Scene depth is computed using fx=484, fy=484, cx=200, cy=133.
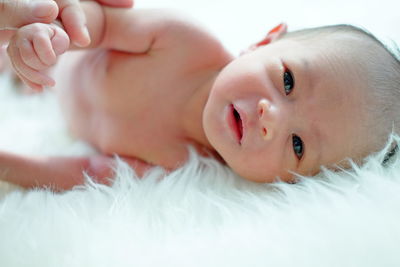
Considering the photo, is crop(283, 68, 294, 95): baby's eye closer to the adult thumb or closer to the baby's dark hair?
the baby's dark hair

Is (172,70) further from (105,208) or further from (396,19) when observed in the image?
(396,19)

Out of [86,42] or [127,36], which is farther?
[127,36]

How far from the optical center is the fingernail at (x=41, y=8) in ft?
2.89

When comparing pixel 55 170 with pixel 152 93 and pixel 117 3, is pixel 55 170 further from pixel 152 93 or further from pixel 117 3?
pixel 117 3

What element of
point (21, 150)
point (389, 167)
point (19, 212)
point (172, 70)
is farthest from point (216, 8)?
point (19, 212)

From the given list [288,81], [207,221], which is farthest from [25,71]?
[288,81]

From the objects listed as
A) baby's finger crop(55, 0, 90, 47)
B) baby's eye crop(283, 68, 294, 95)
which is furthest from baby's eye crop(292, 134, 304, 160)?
baby's finger crop(55, 0, 90, 47)

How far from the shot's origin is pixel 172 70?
1275mm

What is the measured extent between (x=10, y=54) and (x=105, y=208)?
34cm

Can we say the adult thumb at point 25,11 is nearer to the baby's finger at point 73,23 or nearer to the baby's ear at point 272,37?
the baby's finger at point 73,23

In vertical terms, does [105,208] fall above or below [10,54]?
below

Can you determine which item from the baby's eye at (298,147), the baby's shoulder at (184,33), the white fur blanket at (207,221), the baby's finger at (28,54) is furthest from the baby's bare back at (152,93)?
the baby's finger at (28,54)

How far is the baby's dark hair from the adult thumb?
2.06ft

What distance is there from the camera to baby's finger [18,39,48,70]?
0.85 m
